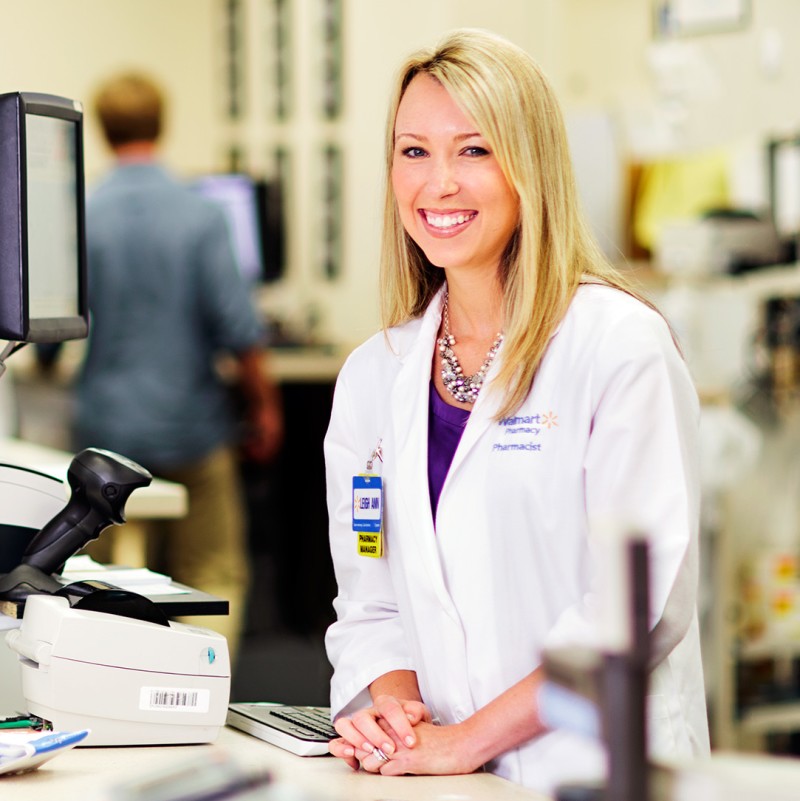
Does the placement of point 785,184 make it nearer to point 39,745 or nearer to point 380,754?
point 380,754

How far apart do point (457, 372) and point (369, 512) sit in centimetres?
23

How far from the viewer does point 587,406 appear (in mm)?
1690

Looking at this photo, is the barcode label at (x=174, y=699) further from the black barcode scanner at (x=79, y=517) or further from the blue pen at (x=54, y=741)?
the black barcode scanner at (x=79, y=517)

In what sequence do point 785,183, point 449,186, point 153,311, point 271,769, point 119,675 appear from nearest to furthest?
point 271,769, point 119,675, point 449,186, point 153,311, point 785,183

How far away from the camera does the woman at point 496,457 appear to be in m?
1.65

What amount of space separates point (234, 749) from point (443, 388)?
1.84 ft

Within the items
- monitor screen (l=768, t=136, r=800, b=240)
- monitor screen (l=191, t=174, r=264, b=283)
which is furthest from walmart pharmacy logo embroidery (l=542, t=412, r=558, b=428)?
monitor screen (l=191, t=174, r=264, b=283)

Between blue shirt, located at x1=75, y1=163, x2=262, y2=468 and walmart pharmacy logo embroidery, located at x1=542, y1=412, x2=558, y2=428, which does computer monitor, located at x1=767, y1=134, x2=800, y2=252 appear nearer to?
blue shirt, located at x1=75, y1=163, x2=262, y2=468

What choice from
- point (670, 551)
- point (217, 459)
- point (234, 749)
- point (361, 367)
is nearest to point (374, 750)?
point (234, 749)

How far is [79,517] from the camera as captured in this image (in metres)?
1.75

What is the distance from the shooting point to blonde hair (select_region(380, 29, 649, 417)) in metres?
1.75

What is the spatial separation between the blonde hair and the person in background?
2.40m

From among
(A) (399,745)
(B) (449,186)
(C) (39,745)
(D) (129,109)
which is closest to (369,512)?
(A) (399,745)

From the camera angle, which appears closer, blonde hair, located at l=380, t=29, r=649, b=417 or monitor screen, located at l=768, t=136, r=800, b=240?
blonde hair, located at l=380, t=29, r=649, b=417
